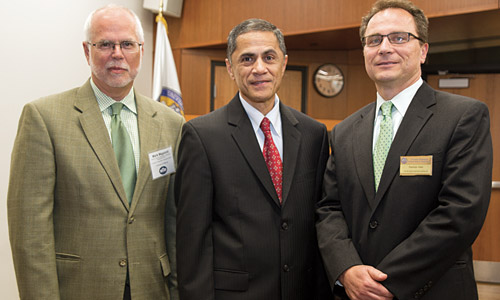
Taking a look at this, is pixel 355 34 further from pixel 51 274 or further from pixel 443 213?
pixel 51 274

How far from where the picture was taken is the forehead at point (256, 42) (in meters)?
1.90

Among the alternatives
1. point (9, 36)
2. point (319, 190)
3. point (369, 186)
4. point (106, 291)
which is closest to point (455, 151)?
point (369, 186)

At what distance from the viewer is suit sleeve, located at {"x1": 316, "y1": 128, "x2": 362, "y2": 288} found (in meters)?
1.72

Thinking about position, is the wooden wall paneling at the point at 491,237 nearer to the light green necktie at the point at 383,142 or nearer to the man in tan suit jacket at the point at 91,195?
the light green necktie at the point at 383,142

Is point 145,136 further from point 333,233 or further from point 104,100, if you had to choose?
point 333,233

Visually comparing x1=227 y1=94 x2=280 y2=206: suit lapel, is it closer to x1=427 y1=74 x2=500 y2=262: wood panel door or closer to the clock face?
the clock face

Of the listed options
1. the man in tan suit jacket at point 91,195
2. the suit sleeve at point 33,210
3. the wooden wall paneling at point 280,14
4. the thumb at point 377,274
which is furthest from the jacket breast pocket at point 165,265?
the wooden wall paneling at point 280,14

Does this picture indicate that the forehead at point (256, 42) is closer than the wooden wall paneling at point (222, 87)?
Yes

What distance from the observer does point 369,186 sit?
175cm

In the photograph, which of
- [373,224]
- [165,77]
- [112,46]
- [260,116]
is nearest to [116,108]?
[112,46]

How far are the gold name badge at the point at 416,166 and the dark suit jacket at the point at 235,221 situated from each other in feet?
1.48

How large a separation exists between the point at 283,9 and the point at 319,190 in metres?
3.47

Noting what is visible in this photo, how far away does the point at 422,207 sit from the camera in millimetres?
1641

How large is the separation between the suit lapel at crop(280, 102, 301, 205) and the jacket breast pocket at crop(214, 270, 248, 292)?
1.20 ft
